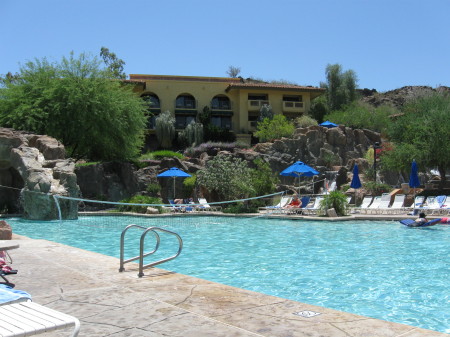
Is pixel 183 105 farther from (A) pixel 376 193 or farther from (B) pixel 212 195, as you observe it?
(A) pixel 376 193

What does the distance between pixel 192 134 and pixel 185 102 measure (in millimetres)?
6511

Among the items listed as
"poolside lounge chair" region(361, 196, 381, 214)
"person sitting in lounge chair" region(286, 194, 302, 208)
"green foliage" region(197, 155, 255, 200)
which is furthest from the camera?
"green foliage" region(197, 155, 255, 200)

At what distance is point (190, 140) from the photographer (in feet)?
135

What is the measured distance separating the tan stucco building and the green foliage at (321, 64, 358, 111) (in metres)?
2.87

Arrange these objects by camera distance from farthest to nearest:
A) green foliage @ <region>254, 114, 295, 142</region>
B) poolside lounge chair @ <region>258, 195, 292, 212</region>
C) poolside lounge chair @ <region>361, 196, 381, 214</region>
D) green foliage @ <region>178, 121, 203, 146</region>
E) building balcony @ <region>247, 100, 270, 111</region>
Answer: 1. building balcony @ <region>247, 100, 270, 111</region>
2. green foliage @ <region>178, 121, 203, 146</region>
3. green foliage @ <region>254, 114, 295, 142</region>
4. poolside lounge chair @ <region>258, 195, 292, 212</region>
5. poolside lounge chair @ <region>361, 196, 381, 214</region>

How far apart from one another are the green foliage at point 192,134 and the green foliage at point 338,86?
52.4ft

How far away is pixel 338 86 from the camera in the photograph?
1980 inches

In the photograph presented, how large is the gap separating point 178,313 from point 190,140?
37309 millimetres

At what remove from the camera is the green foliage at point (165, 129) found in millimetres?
41531

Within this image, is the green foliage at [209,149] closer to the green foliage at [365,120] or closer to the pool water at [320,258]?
the green foliage at [365,120]

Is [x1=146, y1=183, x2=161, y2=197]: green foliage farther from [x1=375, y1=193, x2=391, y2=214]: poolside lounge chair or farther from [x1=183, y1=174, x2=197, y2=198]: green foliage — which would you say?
[x1=375, y1=193, x2=391, y2=214]: poolside lounge chair

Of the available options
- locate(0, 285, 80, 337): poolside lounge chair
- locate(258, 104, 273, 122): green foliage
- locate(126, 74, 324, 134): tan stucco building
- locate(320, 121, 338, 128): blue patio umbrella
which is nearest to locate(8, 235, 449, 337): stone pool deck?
locate(0, 285, 80, 337): poolside lounge chair

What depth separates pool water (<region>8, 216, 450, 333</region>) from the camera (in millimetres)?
6352

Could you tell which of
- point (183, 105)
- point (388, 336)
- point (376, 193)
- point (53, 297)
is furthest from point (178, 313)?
point (183, 105)
